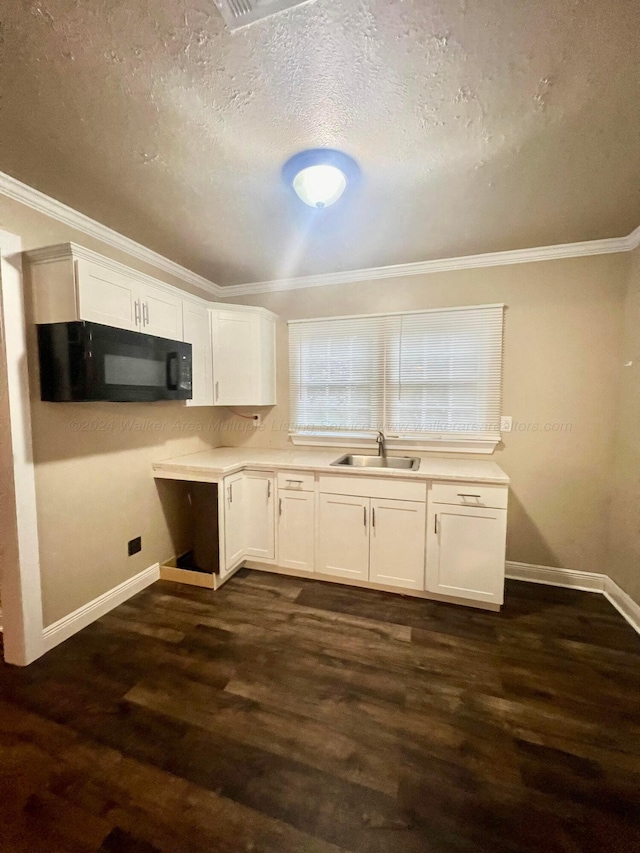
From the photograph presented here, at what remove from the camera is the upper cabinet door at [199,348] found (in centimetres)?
268

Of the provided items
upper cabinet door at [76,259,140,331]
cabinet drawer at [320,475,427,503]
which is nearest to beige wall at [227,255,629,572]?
cabinet drawer at [320,475,427,503]

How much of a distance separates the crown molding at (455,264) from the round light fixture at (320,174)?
1.27 m

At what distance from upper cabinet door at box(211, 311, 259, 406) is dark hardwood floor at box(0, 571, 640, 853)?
5.65 ft

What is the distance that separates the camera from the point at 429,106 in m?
1.33

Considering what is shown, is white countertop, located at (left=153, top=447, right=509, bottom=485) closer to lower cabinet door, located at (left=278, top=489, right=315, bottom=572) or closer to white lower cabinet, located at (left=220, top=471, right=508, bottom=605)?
white lower cabinet, located at (left=220, top=471, right=508, bottom=605)

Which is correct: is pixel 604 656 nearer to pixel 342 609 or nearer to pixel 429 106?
pixel 342 609

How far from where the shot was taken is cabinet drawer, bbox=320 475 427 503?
2.43 m

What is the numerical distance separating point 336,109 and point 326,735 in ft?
8.47

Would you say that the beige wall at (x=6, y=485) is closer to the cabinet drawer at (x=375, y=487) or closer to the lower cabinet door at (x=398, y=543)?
the cabinet drawer at (x=375, y=487)

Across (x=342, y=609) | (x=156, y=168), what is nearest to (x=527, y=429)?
(x=342, y=609)

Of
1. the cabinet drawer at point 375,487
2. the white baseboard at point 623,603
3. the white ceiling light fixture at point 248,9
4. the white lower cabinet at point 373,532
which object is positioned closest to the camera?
the white ceiling light fixture at point 248,9

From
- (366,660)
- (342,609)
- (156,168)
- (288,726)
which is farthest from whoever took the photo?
(342,609)

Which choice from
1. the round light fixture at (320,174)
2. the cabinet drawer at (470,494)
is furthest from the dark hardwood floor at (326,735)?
the round light fixture at (320,174)

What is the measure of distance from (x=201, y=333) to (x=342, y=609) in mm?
2378
